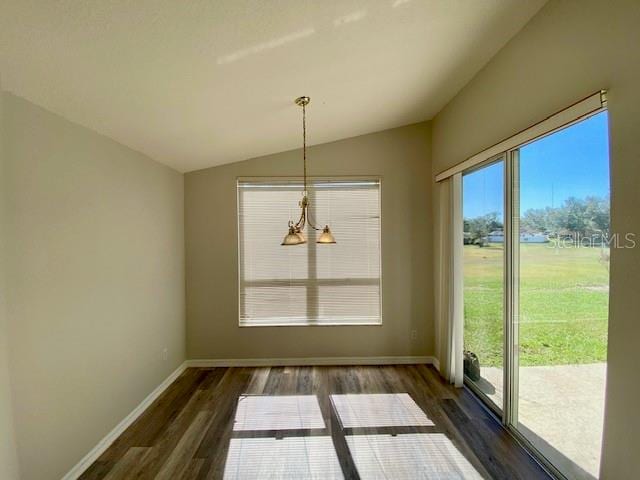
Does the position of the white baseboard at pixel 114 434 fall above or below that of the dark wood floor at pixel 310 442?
above

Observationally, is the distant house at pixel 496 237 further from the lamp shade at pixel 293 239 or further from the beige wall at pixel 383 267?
the lamp shade at pixel 293 239

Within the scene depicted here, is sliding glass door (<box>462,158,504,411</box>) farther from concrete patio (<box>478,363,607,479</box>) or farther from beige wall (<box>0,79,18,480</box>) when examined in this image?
beige wall (<box>0,79,18,480</box>)

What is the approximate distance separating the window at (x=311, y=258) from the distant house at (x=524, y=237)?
151cm

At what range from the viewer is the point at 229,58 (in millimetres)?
1872

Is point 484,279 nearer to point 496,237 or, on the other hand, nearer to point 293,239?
point 496,237

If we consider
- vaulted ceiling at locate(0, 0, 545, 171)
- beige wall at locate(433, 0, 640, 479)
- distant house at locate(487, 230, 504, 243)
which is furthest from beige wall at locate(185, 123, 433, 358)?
beige wall at locate(433, 0, 640, 479)

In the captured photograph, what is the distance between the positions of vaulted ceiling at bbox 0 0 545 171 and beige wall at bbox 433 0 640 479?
32 centimetres

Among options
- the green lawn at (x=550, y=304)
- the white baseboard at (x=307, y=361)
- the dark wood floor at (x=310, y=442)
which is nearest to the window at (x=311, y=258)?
the white baseboard at (x=307, y=361)

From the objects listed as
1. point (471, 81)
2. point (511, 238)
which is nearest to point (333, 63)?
point (471, 81)

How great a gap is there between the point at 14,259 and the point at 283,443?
2.24m

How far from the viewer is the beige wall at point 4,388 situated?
167 centimetres

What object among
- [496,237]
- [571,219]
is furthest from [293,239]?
[571,219]

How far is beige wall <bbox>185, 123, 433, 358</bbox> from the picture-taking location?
13.5 feet

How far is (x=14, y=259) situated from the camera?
179cm
